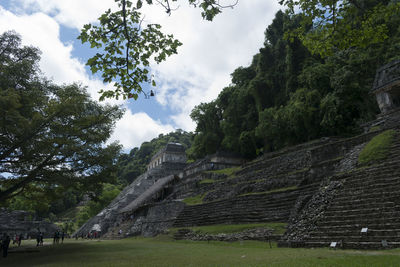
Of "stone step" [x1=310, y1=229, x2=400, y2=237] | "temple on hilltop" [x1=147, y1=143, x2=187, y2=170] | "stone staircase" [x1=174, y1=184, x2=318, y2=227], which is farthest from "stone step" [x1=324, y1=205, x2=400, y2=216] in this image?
"temple on hilltop" [x1=147, y1=143, x2=187, y2=170]

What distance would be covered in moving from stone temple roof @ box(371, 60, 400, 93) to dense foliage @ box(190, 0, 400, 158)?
2.84 m

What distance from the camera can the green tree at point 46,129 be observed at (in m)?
10.6

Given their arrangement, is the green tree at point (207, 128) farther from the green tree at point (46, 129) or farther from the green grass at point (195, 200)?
the green tree at point (46, 129)

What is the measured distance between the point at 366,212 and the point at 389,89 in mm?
12725

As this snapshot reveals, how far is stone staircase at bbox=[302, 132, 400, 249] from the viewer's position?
23.0ft

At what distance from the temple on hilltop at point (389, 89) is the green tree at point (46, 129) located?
1617 centimetres

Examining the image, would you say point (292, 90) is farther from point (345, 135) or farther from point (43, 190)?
point (43, 190)

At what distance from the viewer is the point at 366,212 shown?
795cm

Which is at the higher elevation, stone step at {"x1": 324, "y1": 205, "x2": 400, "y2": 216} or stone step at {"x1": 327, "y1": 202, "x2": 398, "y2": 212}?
stone step at {"x1": 327, "y1": 202, "x2": 398, "y2": 212}

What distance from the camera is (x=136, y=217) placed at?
25438 mm

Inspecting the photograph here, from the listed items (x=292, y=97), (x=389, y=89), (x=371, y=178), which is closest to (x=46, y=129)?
(x=371, y=178)

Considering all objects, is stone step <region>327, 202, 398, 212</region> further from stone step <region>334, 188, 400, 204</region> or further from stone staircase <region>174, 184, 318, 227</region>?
stone staircase <region>174, 184, 318, 227</region>

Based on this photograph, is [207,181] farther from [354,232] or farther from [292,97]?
[354,232]

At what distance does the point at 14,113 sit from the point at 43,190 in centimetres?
703
